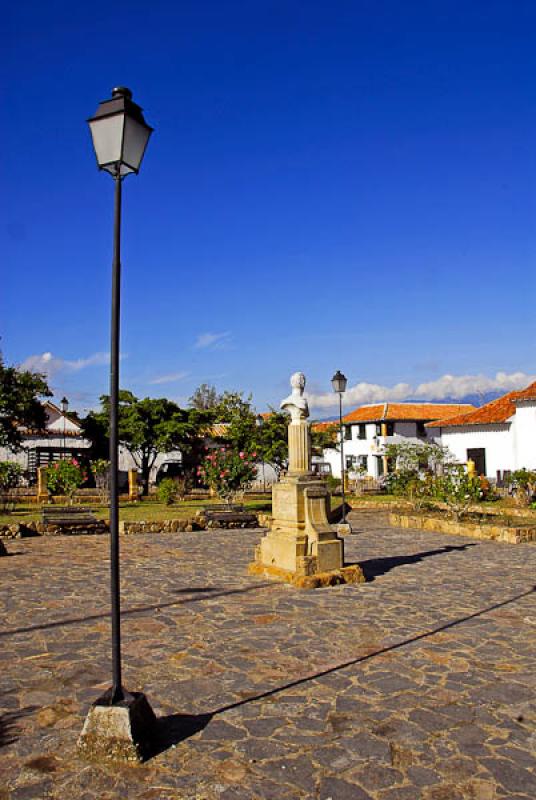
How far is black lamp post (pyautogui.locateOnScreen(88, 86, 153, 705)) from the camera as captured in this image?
3934 millimetres

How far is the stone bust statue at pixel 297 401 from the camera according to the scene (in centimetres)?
965

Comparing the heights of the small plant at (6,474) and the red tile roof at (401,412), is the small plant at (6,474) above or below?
below

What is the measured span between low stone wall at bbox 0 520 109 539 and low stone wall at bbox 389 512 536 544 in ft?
27.2

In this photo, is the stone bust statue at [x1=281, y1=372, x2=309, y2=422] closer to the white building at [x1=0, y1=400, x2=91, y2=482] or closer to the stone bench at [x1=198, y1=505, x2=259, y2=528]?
the stone bench at [x1=198, y1=505, x2=259, y2=528]

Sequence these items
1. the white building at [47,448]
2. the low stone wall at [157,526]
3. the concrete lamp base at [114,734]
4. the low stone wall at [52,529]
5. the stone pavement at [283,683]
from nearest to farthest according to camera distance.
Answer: the stone pavement at [283,683] < the concrete lamp base at [114,734] < the low stone wall at [52,529] < the low stone wall at [157,526] < the white building at [47,448]

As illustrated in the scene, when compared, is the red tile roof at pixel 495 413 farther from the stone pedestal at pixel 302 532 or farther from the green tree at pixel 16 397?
the stone pedestal at pixel 302 532

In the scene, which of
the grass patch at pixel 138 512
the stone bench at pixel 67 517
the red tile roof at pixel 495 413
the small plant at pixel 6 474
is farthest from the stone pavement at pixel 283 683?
the red tile roof at pixel 495 413

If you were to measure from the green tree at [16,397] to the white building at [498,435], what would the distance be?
2483 cm

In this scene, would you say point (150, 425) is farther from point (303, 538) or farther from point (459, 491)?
point (303, 538)

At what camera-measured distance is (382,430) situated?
47.5 meters

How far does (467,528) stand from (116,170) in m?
13.7

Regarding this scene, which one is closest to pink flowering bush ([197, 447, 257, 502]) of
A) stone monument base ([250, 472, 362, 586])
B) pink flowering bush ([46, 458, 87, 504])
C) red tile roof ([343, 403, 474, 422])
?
pink flowering bush ([46, 458, 87, 504])

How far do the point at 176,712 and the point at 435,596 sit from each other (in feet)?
16.0

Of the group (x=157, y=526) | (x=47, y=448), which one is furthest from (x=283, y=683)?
(x=47, y=448)
